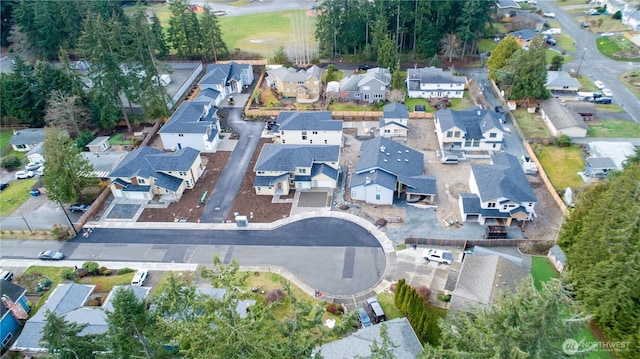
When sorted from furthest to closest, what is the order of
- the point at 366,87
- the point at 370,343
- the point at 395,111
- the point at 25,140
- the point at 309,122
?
the point at 366,87
the point at 25,140
the point at 395,111
the point at 309,122
the point at 370,343

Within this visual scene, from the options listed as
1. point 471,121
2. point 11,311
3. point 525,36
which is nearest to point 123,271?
point 11,311

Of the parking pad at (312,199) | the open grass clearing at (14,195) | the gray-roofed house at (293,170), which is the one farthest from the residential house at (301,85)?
the open grass clearing at (14,195)

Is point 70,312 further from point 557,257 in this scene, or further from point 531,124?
point 531,124

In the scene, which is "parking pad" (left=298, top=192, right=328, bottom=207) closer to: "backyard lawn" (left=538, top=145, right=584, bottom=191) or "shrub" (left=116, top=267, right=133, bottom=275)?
"shrub" (left=116, top=267, right=133, bottom=275)

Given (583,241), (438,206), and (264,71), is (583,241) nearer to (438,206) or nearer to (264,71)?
(438,206)

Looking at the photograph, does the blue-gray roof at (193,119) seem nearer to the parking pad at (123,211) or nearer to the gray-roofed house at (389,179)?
the parking pad at (123,211)

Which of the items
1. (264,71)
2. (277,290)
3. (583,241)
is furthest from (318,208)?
(264,71)

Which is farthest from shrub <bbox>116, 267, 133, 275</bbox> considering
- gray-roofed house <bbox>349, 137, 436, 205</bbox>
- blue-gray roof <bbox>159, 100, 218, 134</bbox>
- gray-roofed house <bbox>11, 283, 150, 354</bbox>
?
gray-roofed house <bbox>349, 137, 436, 205</bbox>
